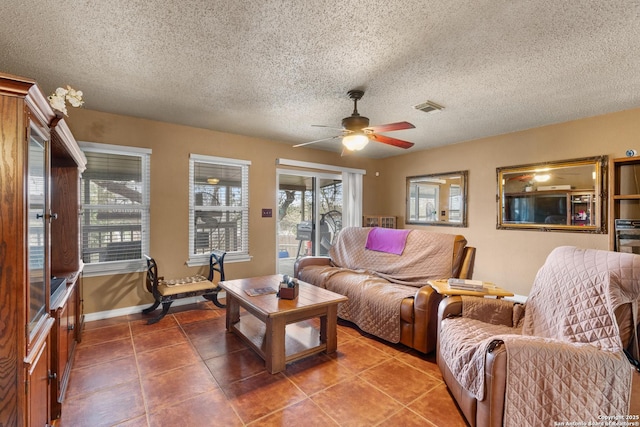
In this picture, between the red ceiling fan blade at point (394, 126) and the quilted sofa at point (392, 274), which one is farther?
the quilted sofa at point (392, 274)

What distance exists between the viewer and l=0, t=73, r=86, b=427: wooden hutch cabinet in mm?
1064

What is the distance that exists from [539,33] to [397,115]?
162 cm

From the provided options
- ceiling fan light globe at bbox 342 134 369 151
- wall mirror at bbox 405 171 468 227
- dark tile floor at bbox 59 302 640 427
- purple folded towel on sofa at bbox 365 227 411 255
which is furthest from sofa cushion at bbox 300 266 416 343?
wall mirror at bbox 405 171 468 227

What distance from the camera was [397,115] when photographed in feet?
11.3

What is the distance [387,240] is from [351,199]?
2.00 metres

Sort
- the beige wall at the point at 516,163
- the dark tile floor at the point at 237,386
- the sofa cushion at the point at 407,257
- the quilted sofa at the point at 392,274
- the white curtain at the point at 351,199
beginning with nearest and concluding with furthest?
the dark tile floor at the point at 237,386
the quilted sofa at the point at 392,274
the sofa cushion at the point at 407,257
the beige wall at the point at 516,163
the white curtain at the point at 351,199

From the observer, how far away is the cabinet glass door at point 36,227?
1.22m

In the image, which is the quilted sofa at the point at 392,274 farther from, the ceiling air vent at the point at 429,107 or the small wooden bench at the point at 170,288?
the ceiling air vent at the point at 429,107

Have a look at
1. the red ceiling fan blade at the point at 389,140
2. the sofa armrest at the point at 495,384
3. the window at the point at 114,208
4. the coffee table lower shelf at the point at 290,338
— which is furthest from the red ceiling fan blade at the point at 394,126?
the window at the point at 114,208

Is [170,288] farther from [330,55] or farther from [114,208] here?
[330,55]

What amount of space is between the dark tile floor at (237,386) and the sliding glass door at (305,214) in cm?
229

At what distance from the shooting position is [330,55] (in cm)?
A: 216

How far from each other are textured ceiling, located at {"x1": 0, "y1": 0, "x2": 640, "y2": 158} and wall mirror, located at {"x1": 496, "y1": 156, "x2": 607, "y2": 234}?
2.30 ft

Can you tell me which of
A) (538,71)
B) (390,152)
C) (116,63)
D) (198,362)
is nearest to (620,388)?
(538,71)
